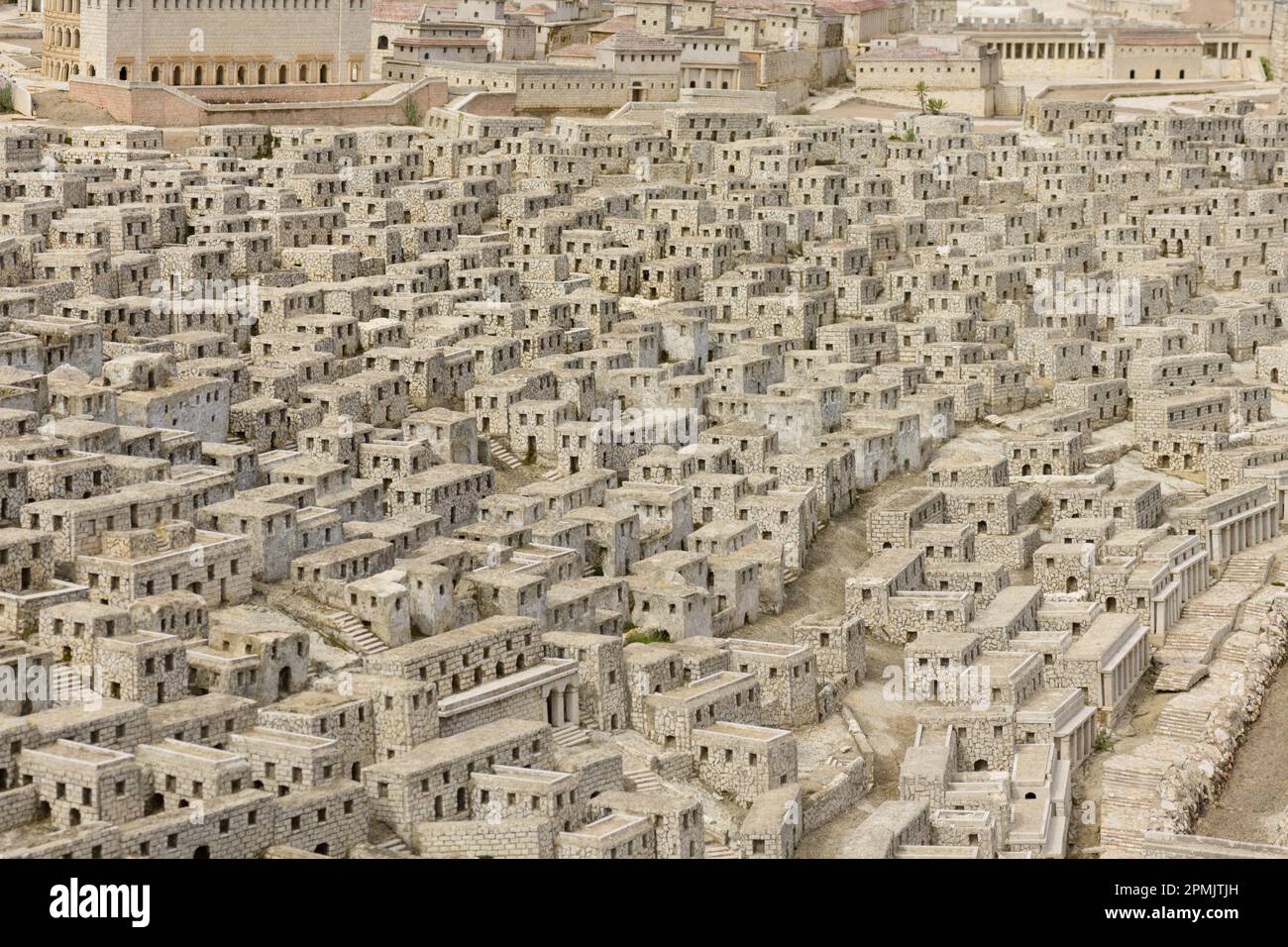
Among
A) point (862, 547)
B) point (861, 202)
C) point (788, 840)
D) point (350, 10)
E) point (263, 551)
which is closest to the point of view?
point (788, 840)

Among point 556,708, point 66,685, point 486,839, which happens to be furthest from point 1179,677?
point 66,685

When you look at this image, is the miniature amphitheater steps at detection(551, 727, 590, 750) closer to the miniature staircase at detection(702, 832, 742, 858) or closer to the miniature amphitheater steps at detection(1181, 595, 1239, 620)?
the miniature staircase at detection(702, 832, 742, 858)

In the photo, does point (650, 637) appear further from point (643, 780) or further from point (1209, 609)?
point (1209, 609)

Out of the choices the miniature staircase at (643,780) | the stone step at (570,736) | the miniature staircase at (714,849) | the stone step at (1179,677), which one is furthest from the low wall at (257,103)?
the miniature staircase at (714,849)

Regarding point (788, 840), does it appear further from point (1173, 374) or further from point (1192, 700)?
point (1173, 374)

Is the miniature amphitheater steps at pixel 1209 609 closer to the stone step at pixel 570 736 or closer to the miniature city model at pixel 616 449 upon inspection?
the miniature city model at pixel 616 449

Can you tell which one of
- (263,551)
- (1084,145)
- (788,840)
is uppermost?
(1084,145)

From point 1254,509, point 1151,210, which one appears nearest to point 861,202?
point 1151,210
